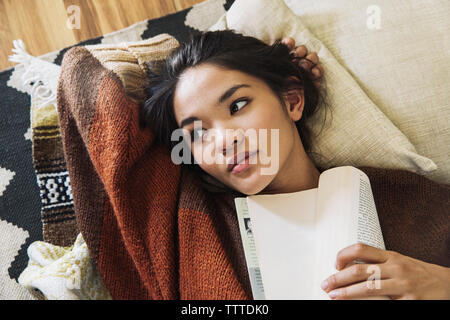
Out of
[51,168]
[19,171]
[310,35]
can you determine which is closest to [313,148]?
[310,35]

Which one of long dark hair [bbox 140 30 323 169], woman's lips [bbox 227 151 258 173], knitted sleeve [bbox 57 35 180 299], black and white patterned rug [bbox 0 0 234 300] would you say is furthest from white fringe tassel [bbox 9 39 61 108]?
woman's lips [bbox 227 151 258 173]

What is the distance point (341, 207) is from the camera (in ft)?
2.11

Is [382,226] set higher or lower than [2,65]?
lower

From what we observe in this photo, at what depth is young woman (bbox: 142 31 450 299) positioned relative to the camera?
1.98 feet

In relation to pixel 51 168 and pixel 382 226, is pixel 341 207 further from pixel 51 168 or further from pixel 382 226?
pixel 51 168

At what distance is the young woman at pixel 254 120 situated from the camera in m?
0.60

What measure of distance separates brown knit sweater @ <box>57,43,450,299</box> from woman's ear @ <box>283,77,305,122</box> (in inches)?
7.9

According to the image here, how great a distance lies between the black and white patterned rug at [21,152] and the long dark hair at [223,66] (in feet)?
1.03

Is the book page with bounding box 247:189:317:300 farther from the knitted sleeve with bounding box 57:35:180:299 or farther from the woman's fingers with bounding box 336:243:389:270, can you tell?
the knitted sleeve with bounding box 57:35:180:299

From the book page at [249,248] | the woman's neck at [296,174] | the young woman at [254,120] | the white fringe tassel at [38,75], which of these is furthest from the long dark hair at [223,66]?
the white fringe tassel at [38,75]

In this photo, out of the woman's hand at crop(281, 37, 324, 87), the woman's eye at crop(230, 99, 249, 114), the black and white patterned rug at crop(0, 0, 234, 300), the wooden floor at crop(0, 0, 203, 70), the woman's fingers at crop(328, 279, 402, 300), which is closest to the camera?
the woman's fingers at crop(328, 279, 402, 300)

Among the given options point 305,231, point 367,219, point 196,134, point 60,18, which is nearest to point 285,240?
point 305,231

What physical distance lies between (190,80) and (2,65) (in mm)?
684

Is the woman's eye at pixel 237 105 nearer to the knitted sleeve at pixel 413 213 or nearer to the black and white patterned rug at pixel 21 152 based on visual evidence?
the knitted sleeve at pixel 413 213
